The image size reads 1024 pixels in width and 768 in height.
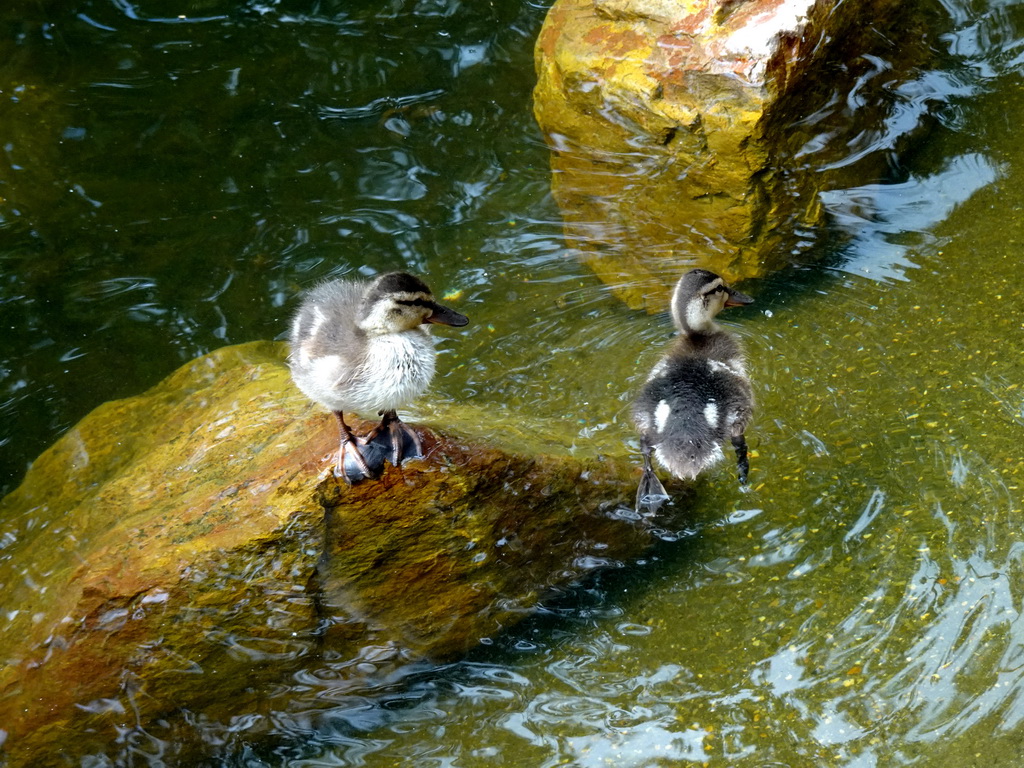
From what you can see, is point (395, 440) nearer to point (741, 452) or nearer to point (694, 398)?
point (694, 398)

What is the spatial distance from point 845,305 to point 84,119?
18.7ft

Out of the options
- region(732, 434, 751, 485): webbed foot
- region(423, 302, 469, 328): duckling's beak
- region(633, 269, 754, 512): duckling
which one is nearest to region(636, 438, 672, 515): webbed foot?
region(633, 269, 754, 512): duckling

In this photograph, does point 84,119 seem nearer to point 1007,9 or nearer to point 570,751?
point 570,751

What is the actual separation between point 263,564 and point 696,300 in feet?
8.24

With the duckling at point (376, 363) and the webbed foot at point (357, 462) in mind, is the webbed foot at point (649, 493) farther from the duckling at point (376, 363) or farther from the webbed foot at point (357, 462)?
the webbed foot at point (357, 462)

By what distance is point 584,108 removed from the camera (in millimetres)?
6141

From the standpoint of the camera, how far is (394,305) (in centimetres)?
404

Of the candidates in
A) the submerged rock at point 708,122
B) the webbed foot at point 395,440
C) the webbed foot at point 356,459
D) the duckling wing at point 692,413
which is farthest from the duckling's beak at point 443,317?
the submerged rock at point 708,122

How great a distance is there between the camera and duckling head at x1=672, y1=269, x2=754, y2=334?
492 cm

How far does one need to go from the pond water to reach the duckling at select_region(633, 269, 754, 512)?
33cm

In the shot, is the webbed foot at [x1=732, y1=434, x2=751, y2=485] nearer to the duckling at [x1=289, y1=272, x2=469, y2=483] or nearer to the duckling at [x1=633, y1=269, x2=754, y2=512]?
the duckling at [x1=633, y1=269, x2=754, y2=512]

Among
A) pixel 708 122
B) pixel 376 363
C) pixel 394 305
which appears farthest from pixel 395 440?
pixel 708 122

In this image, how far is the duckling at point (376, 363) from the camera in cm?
399

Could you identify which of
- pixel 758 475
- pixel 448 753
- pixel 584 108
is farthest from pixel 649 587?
pixel 584 108
